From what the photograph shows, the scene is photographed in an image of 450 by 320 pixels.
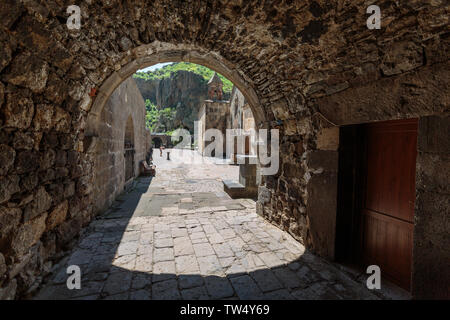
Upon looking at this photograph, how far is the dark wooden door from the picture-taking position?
2047 millimetres

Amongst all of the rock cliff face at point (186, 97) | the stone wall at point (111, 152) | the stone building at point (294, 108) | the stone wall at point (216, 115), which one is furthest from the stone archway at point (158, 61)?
the rock cliff face at point (186, 97)

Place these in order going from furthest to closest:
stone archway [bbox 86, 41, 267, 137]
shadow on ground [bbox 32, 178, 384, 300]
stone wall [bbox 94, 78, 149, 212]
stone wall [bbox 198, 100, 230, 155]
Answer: stone wall [bbox 198, 100, 230, 155]
stone wall [bbox 94, 78, 149, 212]
stone archway [bbox 86, 41, 267, 137]
shadow on ground [bbox 32, 178, 384, 300]

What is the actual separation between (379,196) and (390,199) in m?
0.12

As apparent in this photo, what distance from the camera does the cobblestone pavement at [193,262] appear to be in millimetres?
1985

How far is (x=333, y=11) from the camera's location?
76.9 inches

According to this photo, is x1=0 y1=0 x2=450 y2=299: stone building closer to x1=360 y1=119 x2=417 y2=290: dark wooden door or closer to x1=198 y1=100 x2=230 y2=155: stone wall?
x1=360 y1=119 x2=417 y2=290: dark wooden door

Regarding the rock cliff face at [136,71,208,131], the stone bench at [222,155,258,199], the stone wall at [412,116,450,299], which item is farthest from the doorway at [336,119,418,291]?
the rock cliff face at [136,71,208,131]

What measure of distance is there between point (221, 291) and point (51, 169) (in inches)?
82.9

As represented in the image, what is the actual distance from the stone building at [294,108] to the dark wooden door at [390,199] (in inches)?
0.4

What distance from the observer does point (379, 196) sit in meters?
2.33

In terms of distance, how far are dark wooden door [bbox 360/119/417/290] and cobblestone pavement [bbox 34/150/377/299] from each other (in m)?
0.44

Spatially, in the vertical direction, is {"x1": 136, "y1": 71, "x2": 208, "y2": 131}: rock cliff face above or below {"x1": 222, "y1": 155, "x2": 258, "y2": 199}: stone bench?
above

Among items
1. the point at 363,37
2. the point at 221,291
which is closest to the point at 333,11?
the point at 363,37
